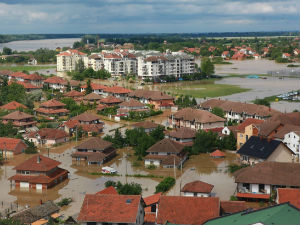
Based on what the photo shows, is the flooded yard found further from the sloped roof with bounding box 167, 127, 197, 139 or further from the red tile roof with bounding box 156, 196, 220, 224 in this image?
the red tile roof with bounding box 156, 196, 220, 224

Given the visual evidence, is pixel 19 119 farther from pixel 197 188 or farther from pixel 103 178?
pixel 197 188

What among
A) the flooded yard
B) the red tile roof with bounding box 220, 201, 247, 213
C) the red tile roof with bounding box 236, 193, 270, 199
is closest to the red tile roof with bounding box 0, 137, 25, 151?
the flooded yard

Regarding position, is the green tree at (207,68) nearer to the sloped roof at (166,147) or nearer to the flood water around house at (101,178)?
the flood water around house at (101,178)

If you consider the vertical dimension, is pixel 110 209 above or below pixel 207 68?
below

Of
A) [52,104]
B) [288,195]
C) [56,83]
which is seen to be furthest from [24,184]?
[56,83]

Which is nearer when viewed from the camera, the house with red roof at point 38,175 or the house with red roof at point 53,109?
the house with red roof at point 38,175

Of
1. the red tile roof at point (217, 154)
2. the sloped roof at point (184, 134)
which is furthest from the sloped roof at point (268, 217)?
the sloped roof at point (184, 134)

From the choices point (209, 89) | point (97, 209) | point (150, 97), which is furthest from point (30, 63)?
point (97, 209)
